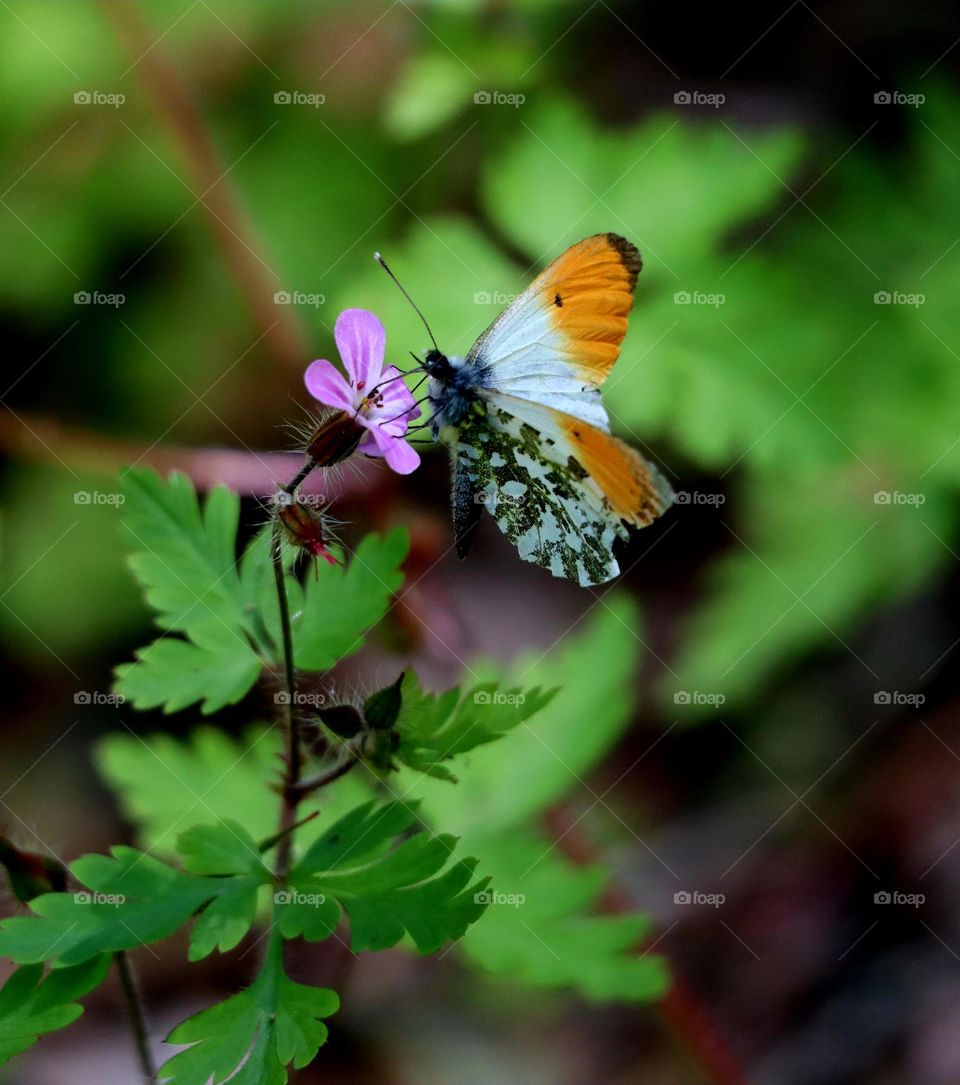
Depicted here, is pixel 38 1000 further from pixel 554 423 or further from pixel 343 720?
pixel 554 423

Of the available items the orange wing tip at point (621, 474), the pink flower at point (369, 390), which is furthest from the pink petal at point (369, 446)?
the orange wing tip at point (621, 474)

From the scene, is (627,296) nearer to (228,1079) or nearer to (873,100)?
(228,1079)

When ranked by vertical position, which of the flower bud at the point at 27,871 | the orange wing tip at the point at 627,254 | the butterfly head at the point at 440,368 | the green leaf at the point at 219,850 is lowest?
the flower bud at the point at 27,871

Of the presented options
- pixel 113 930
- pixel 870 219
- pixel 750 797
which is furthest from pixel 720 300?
pixel 113 930

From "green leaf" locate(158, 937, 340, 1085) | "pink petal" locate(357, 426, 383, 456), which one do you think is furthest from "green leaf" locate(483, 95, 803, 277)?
"green leaf" locate(158, 937, 340, 1085)

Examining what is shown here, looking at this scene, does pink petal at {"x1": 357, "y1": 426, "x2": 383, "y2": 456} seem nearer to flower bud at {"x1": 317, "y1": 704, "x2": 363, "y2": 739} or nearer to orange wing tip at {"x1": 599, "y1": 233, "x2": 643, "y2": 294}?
flower bud at {"x1": 317, "y1": 704, "x2": 363, "y2": 739}

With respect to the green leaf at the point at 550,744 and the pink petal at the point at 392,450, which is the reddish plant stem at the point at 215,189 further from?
the pink petal at the point at 392,450
